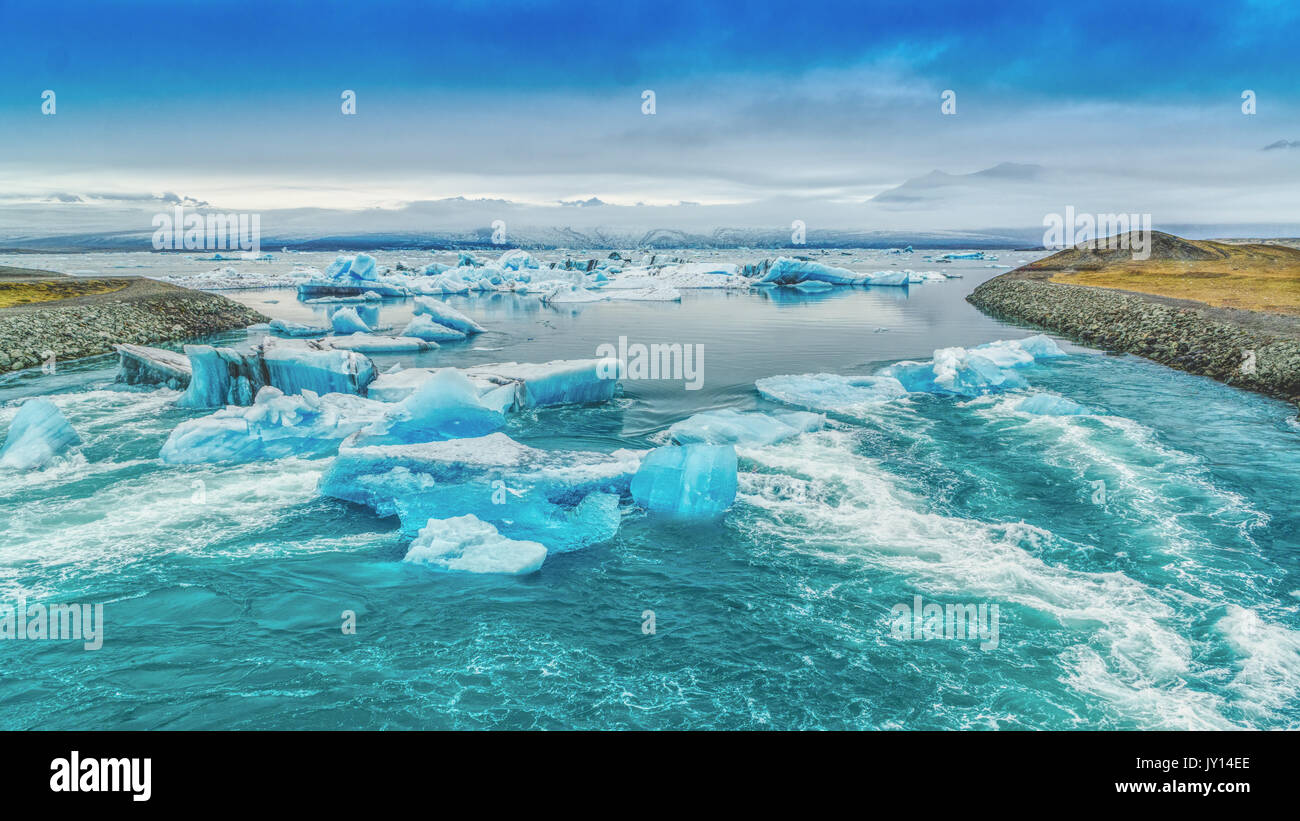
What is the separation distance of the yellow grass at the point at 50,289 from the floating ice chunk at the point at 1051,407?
37.9 meters

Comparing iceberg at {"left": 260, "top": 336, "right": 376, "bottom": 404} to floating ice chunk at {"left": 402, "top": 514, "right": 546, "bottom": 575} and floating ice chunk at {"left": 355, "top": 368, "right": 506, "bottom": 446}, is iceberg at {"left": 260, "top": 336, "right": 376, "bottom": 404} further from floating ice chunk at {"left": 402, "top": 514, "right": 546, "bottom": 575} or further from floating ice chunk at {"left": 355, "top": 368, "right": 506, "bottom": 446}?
floating ice chunk at {"left": 402, "top": 514, "right": 546, "bottom": 575}

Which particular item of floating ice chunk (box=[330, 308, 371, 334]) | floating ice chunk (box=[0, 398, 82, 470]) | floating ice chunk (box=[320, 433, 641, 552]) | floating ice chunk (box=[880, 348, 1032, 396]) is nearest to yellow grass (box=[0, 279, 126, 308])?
floating ice chunk (box=[330, 308, 371, 334])

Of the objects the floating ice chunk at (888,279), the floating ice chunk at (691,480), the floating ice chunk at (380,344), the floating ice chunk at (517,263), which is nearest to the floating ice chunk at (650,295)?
the floating ice chunk at (517,263)

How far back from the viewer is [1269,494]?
12.4 m

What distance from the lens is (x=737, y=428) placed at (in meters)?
15.9

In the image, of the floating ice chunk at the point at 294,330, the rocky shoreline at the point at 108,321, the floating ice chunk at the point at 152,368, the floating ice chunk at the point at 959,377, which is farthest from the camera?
the floating ice chunk at the point at 294,330

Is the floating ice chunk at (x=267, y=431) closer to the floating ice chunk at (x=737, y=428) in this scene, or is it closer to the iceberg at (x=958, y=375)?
the floating ice chunk at (x=737, y=428)

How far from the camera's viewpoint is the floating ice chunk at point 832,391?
19156 mm

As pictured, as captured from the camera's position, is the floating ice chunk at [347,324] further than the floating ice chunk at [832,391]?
Yes

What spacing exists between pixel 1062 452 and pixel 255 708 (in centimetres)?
1465

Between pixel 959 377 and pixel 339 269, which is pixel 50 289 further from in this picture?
pixel 959 377

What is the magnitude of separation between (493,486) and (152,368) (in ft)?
47.8
